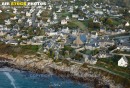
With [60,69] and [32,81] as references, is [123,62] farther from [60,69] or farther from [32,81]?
[32,81]

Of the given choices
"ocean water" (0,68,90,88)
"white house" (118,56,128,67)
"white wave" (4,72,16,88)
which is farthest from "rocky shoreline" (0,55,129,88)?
"white house" (118,56,128,67)

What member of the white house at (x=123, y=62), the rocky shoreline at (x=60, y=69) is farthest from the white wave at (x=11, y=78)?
the white house at (x=123, y=62)

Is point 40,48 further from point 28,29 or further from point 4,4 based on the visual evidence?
point 4,4

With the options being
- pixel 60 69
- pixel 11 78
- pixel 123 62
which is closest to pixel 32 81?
pixel 11 78

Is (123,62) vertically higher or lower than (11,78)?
higher

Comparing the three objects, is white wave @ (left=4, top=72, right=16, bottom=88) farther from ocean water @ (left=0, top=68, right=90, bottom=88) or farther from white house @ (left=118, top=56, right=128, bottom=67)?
white house @ (left=118, top=56, right=128, bottom=67)

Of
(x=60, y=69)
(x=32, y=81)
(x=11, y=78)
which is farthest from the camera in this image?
(x=60, y=69)
